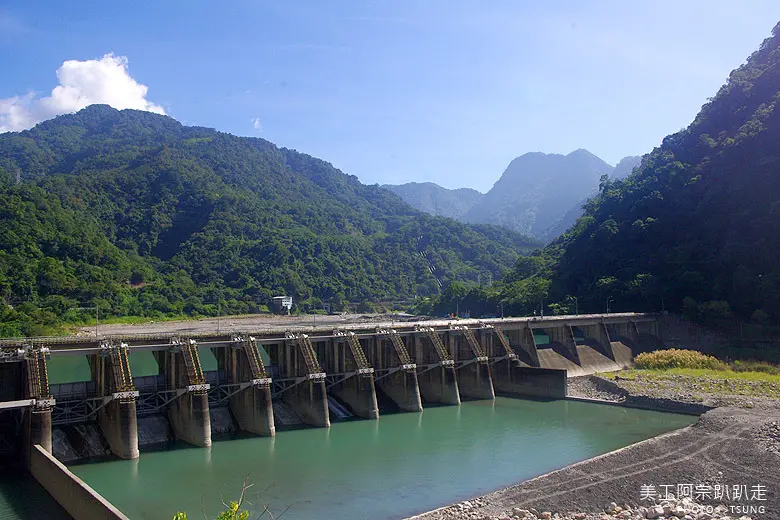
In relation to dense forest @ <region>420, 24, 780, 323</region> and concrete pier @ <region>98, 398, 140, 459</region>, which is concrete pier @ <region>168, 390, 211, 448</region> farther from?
dense forest @ <region>420, 24, 780, 323</region>

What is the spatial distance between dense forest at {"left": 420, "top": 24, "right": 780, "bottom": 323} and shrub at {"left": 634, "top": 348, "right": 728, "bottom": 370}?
38.8ft

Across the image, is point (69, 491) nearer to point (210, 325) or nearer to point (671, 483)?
point (671, 483)

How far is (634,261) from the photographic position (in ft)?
235

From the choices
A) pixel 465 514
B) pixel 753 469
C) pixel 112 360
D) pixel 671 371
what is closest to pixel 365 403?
pixel 112 360

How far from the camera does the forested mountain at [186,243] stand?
8325 cm

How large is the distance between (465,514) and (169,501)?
10.0 meters

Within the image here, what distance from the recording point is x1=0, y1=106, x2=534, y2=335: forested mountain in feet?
273

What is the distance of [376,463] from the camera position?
26625 mm

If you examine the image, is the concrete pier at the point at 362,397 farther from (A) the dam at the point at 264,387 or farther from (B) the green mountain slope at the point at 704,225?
(B) the green mountain slope at the point at 704,225

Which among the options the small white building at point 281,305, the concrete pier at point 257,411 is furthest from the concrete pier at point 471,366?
the small white building at point 281,305

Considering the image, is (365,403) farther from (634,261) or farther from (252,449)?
(634,261)

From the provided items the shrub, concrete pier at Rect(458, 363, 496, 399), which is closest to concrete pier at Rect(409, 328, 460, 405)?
concrete pier at Rect(458, 363, 496, 399)

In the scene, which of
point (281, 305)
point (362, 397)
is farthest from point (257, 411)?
point (281, 305)

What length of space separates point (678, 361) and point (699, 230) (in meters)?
25.8
